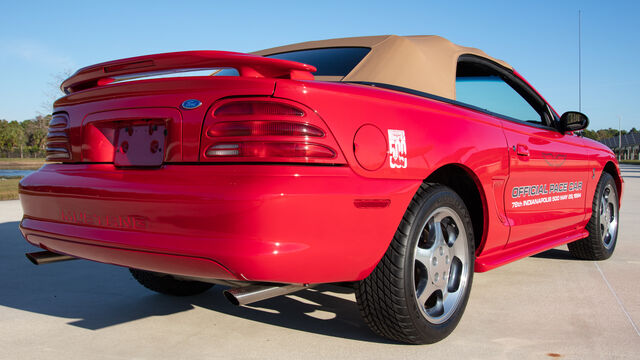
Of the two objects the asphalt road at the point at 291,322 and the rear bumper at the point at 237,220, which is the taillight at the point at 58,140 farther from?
the asphalt road at the point at 291,322

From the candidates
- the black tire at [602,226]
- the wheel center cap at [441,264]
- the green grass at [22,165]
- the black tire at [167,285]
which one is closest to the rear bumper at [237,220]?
the wheel center cap at [441,264]

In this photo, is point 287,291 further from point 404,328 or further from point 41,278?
point 41,278

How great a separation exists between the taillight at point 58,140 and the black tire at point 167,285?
0.95 metres

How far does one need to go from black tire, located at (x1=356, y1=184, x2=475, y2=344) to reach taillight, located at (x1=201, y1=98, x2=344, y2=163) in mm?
551

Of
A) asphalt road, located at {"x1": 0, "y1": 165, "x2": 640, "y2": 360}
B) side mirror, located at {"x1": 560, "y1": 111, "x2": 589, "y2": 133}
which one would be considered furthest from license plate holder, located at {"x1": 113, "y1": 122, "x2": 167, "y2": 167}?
side mirror, located at {"x1": 560, "y1": 111, "x2": 589, "y2": 133}

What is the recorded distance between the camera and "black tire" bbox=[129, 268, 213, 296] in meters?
3.34

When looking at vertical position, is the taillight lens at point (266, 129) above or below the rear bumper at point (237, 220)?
above

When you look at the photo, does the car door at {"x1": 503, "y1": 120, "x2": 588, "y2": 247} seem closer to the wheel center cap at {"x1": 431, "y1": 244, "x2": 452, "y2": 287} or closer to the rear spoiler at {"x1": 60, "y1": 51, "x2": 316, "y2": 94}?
the wheel center cap at {"x1": 431, "y1": 244, "x2": 452, "y2": 287}

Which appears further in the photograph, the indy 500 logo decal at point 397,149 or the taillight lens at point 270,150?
the indy 500 logo decal at point 397,149

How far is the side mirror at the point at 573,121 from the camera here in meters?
4.07

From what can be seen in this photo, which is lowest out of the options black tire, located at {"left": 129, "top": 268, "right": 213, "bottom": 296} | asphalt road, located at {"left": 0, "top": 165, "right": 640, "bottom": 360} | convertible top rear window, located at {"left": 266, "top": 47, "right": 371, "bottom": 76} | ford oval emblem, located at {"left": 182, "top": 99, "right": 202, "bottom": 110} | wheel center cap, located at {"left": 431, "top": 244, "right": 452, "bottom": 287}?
asphalt road, located at {"left": 0, "top": 165, "right": 640, "bottom": 360}

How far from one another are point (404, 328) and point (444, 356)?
222 mm

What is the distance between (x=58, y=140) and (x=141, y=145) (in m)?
0.60

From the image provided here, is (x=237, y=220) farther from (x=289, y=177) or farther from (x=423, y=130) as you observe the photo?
(x=423, y=130)
